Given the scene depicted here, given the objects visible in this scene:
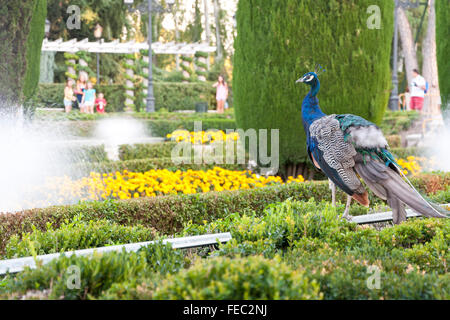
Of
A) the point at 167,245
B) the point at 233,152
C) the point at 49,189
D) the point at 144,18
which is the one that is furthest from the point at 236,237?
the point at 144,18

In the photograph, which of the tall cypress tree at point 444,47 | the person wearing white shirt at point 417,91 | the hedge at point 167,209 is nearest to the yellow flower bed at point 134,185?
the hedge at point 167,209

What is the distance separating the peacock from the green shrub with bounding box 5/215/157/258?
1513mm

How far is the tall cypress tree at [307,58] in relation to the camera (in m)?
7.22

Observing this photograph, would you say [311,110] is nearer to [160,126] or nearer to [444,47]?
[444,47]

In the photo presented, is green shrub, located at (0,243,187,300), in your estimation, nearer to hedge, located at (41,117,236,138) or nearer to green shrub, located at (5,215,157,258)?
green shrub, located at (5,215,157,258)

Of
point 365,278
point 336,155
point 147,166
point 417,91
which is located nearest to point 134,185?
point 147,166

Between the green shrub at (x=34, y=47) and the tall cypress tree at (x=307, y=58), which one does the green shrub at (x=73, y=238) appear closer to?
the tall cypress tree at (x=307, y=58)

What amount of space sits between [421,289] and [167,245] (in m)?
1.50

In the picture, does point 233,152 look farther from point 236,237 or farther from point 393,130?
point 393,130

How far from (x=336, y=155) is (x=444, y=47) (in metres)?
8.11

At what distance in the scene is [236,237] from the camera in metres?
3.42

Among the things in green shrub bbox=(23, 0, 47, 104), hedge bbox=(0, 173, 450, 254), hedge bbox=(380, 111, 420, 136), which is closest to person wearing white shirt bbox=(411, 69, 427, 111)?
hedge bbox=(380, 111, 420, 136)

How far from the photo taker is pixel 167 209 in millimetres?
4906

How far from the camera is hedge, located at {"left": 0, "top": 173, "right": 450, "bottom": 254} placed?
4.39 metres
